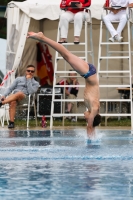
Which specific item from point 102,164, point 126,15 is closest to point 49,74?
point 126,15

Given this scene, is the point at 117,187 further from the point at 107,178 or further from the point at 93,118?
the point at 93,118

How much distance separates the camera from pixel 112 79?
20.0 m

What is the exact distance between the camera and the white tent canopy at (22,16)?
662 inches

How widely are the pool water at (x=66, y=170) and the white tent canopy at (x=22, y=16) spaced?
6775 millimetres

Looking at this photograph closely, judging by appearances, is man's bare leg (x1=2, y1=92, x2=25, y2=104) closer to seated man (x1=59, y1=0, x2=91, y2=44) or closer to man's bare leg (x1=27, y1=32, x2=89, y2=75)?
seated man (x1=59, y1=0, x2=91, y2=44)

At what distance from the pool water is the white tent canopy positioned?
6775 millimetres

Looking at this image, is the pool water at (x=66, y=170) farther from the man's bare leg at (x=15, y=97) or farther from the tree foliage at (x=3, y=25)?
the tree foliage at (x=3, y=25)

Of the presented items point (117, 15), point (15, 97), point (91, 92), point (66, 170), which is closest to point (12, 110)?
point (15, 97)

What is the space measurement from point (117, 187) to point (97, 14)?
38.0 feet

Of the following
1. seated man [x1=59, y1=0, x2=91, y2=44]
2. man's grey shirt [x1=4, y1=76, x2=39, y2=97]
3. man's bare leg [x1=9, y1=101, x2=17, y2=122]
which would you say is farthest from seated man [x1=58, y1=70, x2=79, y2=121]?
seated man [x1=59, y1=0, x2=91, y2=44]

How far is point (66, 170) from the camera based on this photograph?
22.3 feet

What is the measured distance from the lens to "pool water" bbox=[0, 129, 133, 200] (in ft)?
17.3

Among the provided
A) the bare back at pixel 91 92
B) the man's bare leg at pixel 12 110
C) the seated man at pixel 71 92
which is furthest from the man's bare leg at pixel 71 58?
the seated man at pixel 71 92

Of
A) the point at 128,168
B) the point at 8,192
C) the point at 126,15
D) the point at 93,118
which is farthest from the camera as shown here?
the point at 126,15
